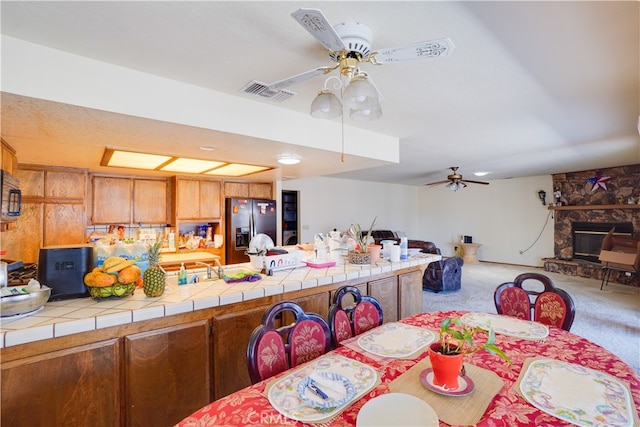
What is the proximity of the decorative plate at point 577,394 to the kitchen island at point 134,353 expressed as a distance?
1.47 metres

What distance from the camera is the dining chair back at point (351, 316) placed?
1.63 meters

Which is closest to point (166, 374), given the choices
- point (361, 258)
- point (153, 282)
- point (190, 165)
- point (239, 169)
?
point (153, 282)

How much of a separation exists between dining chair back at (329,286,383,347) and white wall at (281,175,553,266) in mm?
5128

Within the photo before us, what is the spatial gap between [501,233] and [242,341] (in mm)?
8216

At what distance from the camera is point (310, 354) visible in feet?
4.75

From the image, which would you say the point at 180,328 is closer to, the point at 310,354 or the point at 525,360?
the point at 310,354

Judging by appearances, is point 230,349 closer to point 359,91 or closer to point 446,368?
point 446,368

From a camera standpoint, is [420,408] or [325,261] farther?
[325,261]

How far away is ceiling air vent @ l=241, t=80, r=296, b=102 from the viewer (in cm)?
202

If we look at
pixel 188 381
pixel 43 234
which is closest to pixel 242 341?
pixel 188 381

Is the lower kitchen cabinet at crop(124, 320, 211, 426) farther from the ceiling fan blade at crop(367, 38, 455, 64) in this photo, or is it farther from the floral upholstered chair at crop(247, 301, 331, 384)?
the ceiling fan blade at crop(367, 38, 455, 64)

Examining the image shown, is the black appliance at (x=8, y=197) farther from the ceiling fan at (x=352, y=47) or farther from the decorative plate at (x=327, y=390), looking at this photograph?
Answer: the decorative plate at (x=327, y=390)

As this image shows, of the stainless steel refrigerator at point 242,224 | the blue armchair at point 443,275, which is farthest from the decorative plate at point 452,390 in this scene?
the blue armchair at point 443,275

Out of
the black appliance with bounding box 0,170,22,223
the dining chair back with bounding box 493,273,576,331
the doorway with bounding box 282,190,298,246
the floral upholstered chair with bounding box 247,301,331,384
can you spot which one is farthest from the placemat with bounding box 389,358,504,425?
the doorway with bounding box 282,190,298,246
